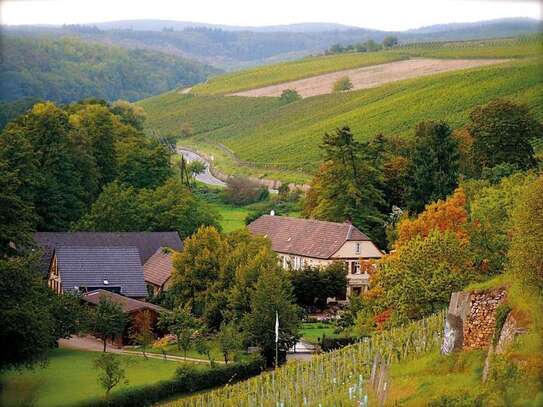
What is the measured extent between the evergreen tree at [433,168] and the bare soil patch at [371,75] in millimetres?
47079

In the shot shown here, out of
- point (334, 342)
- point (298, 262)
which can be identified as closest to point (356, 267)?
point (298, 262)

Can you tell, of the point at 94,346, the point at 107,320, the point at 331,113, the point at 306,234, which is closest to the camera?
the point at 107,320

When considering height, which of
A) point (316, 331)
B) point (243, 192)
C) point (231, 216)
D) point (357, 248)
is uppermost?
point (357, 248)

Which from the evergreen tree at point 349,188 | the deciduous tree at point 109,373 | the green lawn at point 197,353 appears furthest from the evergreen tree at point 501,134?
the deciduous tree at point 109,373

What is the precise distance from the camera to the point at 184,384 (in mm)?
41531

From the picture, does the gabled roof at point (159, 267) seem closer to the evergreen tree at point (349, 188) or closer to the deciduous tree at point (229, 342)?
the evergreen tree at point (349, 188)

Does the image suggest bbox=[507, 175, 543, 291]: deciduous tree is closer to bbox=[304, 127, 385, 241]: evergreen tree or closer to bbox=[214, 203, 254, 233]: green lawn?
bbox=[304, 127, 385, 241]: evergreen tree

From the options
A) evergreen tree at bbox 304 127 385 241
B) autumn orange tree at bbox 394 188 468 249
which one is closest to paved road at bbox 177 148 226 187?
evergreen tree at bbox 304 127 385 241

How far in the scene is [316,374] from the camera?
3475 cm

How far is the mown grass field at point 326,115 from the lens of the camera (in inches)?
4075

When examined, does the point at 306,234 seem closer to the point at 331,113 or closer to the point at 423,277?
the point at 423,277

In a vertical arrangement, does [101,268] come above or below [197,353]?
above

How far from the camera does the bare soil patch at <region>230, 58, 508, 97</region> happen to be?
136m

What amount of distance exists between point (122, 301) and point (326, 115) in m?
85.5
